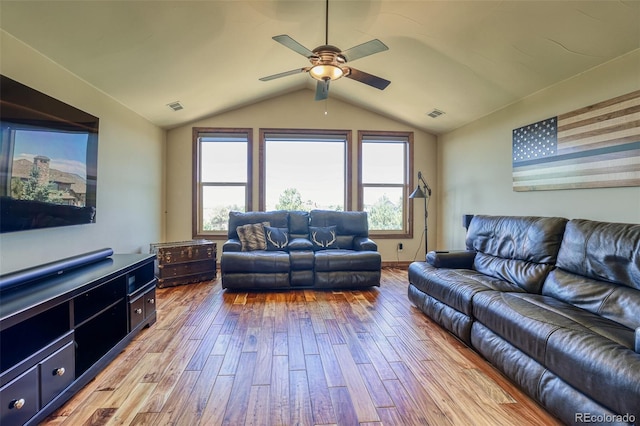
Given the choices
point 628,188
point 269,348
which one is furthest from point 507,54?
point 269,348

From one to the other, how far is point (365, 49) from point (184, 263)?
358 cm

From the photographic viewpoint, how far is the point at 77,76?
2.91 m

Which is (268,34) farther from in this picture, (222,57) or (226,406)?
(226,406)

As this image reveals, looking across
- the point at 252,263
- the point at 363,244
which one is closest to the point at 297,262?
the point at 252,263

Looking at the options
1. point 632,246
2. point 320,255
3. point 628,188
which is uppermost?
point 628,188

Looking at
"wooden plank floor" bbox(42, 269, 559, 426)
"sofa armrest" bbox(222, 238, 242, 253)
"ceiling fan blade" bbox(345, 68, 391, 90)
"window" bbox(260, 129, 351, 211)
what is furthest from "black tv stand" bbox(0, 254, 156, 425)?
"window" bbox(260, 129, 351, 211)

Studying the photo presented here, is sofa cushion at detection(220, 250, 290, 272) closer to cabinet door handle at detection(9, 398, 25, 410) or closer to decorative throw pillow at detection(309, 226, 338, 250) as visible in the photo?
decorative throw pillow at detection(309, 226, 338, 250)

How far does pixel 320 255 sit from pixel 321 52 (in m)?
2.47

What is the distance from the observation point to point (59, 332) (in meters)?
1.71

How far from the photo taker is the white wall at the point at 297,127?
5176 mm

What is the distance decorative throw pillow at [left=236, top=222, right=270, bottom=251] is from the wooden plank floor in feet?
4.23

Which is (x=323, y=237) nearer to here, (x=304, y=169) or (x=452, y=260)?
(x=304, y=169)

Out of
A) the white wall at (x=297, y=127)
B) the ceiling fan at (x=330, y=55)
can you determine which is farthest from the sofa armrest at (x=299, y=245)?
the ceiling fan at (x=330, y=55)

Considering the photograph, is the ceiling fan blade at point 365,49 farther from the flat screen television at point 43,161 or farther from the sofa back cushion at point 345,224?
the sofa back cushion at point 345,224
